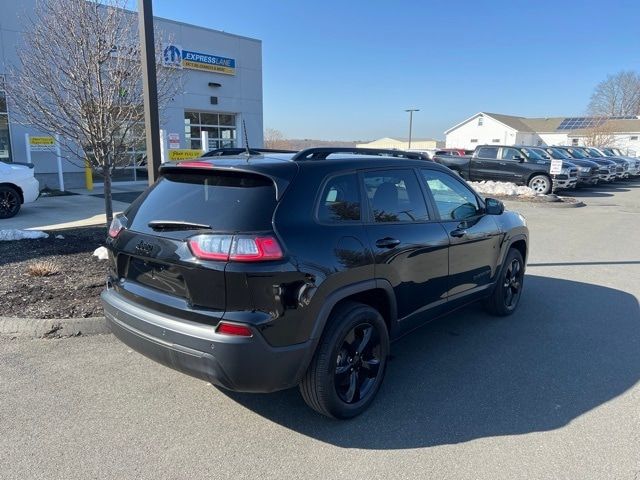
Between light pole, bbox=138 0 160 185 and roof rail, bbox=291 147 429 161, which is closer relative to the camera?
roof rail, bbox=291 147 429 161

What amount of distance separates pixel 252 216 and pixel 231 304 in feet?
1.68

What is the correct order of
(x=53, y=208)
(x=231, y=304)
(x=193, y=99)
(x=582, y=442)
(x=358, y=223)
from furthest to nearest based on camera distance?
(x=193, y=99) < (x=53, y=208) < (x=358, y=223) < (x=582, y=442) < (x=231, y=304)

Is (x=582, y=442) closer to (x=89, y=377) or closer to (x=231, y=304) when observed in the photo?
(x=231, y=304)

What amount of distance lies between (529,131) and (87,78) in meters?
69.4

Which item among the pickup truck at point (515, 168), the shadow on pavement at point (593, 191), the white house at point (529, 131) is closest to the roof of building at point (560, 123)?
the white house at point (529, 131)

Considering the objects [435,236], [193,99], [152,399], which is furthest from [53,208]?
[435,236]

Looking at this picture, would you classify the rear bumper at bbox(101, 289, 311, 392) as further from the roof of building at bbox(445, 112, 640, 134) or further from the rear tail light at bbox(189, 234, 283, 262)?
the roof of building at bbox(445, 112, 640, 134)

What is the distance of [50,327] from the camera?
444 centimetres

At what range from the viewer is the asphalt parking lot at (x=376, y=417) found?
8.98 ft

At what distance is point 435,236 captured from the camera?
388 cm

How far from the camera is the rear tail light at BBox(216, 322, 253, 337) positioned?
263 cm

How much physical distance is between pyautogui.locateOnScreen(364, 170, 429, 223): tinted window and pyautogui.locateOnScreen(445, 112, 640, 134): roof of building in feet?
208

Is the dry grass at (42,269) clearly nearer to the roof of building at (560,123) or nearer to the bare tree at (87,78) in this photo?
the bare tree at (87,78)

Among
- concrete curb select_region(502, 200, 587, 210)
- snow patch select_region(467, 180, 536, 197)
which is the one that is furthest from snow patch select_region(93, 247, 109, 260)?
snow patch select_region(467, 180, 536, 197)
